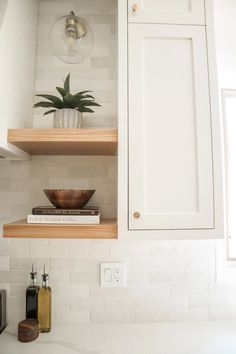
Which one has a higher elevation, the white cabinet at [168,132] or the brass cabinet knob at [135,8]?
the brass cabinet knob at [135,8]

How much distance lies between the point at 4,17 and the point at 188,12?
76 cm

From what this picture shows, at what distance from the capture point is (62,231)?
3.11 feet

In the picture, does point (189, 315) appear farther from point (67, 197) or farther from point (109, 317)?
point (67, 197)

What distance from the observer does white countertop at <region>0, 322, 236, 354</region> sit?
3.22 feet

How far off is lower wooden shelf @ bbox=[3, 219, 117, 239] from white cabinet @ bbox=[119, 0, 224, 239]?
67mm

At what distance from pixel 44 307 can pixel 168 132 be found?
98cm

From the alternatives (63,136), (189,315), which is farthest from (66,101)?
(189,315)

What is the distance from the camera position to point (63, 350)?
0.98 m

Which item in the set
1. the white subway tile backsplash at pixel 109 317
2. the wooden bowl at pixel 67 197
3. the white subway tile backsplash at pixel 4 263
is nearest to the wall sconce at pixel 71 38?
the wooden bowl at pixel 67 197

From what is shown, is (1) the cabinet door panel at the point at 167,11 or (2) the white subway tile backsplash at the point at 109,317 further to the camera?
(2) the white subway tile backsplash at the point at 109,317

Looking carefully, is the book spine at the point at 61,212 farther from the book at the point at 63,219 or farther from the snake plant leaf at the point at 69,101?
the snake plant leaf at the point at 69,101

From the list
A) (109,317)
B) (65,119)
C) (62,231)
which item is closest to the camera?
(62,231)

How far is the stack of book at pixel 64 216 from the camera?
98cm

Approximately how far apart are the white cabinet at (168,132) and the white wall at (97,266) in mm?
334
